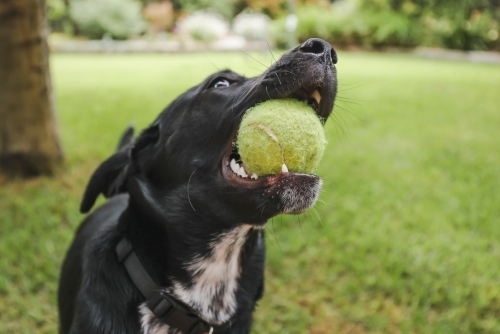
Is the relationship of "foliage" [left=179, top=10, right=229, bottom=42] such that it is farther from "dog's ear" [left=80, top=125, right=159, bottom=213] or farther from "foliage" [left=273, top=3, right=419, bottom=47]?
"dog's ear" [left=80, top=125, right=159, bottom=213]

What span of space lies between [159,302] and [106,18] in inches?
968

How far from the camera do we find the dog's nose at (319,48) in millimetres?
1583

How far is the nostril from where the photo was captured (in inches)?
62.5

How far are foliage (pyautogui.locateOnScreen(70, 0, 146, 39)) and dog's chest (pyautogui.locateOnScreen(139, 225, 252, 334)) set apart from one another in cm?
2366

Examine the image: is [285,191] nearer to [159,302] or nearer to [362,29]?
[159,302]

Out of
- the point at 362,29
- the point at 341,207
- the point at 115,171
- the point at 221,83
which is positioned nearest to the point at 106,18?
the point at 362,29

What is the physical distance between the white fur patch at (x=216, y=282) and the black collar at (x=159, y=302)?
8cm

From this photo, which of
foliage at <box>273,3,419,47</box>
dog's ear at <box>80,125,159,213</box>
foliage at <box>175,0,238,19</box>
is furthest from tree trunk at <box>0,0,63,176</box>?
foliage at <box>175,0,238,19</box>

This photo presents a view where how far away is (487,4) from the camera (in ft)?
71.6

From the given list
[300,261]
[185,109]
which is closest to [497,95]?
[300,261]

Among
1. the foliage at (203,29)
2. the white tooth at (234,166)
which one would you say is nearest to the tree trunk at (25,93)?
the white tooth at (234,166)

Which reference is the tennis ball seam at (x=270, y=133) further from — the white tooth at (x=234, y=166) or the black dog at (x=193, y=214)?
the white tooth at (x=234, y=166)

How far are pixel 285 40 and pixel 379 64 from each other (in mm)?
6602

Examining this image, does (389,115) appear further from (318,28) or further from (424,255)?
(318,28)
